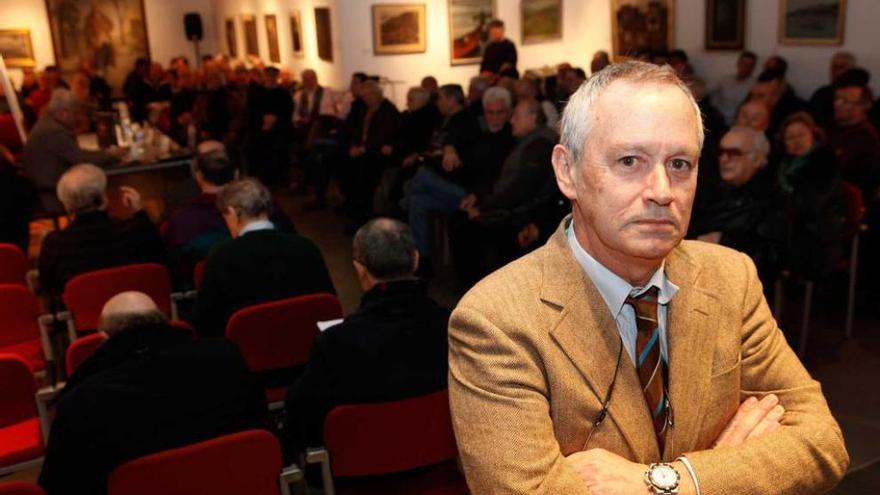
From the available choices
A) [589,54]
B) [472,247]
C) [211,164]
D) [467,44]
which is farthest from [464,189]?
[589,54]

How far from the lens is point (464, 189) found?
6.18 meters

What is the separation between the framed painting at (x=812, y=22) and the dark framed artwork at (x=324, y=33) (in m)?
5.82

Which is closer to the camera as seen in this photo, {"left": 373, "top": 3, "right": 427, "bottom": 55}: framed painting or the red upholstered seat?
the red upholstered seat

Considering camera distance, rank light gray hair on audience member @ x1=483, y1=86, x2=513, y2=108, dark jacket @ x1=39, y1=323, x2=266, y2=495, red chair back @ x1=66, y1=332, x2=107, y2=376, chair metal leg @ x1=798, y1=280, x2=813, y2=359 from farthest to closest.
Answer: light gray hair on audience member @ x1=483, y1=86, x2=513, y2=108 < chair metal leg @ x1=798, y1=280, x2=813, y2=359 < red chair back @ x1=66, y1=332, x2=107, y2=376 < dark jacket @ x1=39, y1=323, x2=266, y2=495

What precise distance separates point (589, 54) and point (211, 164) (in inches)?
335

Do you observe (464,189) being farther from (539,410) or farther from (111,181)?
(539,410)

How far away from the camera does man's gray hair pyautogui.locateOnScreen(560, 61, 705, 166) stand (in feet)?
3.97

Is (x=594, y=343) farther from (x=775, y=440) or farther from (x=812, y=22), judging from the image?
(x=812, y=22)

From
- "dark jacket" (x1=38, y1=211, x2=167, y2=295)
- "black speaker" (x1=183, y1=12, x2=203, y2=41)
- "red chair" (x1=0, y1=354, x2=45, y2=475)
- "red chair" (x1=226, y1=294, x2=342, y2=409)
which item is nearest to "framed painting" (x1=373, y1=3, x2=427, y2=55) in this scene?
"dark jacket" (x1=38, y1=211, x2=167, y2=295)

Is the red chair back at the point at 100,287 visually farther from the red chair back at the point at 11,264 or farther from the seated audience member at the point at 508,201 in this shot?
the seated audience member at the point at 508,201

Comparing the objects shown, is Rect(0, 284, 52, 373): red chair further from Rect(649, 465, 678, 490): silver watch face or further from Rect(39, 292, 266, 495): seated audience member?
Rect(649, 465, 678, 490): silver watch face

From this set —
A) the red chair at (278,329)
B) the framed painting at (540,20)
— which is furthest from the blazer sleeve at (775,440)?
the framed painting at (540,20)

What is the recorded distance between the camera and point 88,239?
421cm

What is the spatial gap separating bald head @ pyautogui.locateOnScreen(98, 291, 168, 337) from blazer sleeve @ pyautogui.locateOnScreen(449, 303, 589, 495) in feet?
5.64
